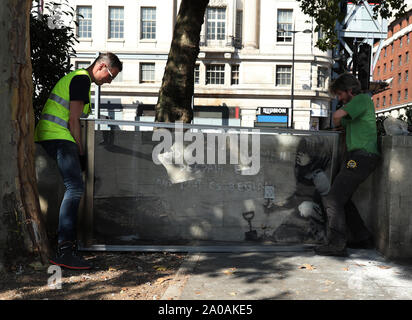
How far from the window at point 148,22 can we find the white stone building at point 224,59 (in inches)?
3.1

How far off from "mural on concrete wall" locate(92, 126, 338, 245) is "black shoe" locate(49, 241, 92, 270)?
0.81 metres

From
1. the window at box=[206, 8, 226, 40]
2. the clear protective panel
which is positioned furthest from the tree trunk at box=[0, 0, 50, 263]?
the window at box=[206, 8, 226, 40]

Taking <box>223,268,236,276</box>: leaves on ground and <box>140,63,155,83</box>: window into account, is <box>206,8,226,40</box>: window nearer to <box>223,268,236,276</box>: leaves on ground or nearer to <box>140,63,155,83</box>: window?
<box>140,63,155,83</box>: window

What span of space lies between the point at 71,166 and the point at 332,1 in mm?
9972

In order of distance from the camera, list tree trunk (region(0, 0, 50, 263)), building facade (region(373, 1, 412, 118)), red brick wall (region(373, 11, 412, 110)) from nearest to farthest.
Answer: tree trunk (region(0, 0, 50, 263))
red brick wall (region(373, 11, 412, 110))
building facade (region(373, 1, 412, 118))

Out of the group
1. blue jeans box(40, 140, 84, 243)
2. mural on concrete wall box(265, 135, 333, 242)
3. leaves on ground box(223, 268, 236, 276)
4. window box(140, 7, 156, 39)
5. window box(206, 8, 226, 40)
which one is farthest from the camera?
window box(206, 8, 226, 40)

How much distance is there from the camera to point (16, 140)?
13.1ft

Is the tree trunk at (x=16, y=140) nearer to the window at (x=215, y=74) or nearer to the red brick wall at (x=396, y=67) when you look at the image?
the window at (x=215, y=74)

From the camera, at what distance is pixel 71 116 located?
4.34 m

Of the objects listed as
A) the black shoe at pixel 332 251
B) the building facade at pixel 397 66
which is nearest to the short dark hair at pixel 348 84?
the black shoe at pixel 332 251

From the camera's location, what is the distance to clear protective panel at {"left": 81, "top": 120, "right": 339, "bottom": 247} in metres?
5.01

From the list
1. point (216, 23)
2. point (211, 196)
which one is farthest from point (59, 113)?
point (216, 23)
